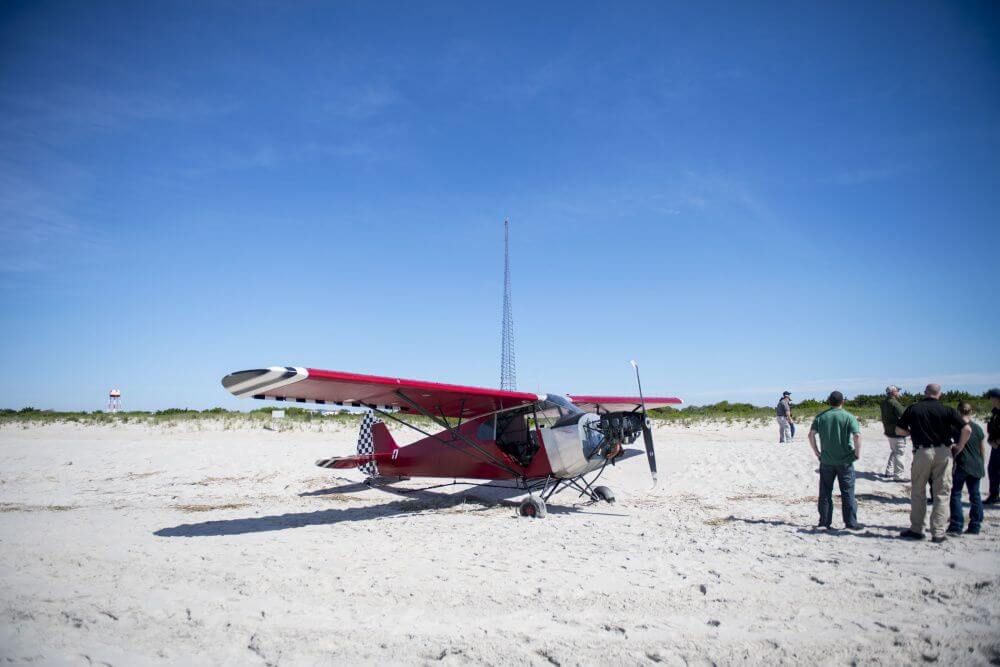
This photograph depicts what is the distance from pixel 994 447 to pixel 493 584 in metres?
8.97

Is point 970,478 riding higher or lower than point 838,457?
lower

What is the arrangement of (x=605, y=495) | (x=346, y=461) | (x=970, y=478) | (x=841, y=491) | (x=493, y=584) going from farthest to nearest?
1. (x=346, y=461)
2. (x=605, y=495)
3. (x=841, y=491)
4. (x=970, y=478)
5. (x=493, y=584)

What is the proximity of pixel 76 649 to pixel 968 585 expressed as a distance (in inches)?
305

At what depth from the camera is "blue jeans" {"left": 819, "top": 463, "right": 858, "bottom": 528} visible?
7445mm

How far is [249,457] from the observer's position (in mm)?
18469

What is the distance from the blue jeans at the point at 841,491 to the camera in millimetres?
7445

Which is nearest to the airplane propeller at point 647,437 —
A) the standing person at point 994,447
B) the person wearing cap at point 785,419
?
the standing person at point 994,447

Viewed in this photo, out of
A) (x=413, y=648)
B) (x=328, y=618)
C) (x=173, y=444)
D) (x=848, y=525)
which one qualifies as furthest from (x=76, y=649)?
(x=173, y=444)

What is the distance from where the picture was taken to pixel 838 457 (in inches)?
293

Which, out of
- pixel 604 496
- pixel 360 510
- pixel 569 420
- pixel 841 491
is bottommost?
pixel 360 510

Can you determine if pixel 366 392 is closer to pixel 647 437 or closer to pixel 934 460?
pixel 647 437

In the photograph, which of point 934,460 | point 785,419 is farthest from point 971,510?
point 785,419

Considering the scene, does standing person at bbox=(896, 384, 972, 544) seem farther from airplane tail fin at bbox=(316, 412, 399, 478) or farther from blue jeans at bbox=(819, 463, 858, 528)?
airplane tail fin at bbox=(316, 412, 399, 478)

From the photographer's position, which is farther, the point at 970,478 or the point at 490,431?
the point at 490,431
